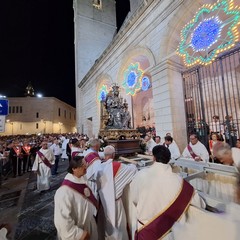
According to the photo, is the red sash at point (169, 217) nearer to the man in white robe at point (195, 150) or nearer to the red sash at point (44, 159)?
the man in white robe at point (195, 150)

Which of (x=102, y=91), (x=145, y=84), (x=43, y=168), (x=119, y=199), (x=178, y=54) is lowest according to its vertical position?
(x=43, y=168)

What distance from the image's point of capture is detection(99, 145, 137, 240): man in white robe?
7.41 ft

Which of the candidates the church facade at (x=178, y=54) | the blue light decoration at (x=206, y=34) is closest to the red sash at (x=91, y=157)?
the church facade at (x=178, y=54)

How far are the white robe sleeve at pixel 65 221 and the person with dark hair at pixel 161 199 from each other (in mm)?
712

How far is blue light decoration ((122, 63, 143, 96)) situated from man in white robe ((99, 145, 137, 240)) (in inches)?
331

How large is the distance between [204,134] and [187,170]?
487cm

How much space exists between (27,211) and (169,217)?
3819mm

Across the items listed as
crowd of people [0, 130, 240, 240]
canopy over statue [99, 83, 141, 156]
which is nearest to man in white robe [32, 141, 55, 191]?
canopy over statue [99, 83, 141, 156]

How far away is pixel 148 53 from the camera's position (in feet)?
29.4

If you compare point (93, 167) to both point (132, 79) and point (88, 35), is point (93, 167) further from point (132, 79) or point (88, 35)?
point (88, 35)

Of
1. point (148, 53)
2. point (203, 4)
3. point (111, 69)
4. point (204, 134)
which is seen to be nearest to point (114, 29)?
point (111, 69)

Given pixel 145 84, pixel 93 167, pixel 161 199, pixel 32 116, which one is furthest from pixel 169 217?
pixel 32 116

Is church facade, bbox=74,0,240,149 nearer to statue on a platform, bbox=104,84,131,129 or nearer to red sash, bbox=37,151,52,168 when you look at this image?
statue on a platform, bbox=104,84,131,129

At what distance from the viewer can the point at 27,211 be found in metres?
3.99
